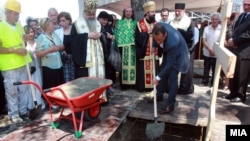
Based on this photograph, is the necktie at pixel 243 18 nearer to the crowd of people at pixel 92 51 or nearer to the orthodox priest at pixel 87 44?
the crowd of people at pixel 92 51

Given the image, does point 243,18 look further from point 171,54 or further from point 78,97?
point 78,97

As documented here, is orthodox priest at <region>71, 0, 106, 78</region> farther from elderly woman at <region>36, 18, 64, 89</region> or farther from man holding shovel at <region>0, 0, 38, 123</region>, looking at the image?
man holding shovel at <region>0, 0, 38, 123</region>

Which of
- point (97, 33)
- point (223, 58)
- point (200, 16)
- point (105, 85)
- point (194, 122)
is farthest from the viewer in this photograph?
point (200, 16)

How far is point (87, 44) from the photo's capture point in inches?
186

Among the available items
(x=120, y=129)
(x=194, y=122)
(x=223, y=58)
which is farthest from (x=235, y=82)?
(x=223, y=58)

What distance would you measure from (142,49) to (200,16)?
51.8 ft

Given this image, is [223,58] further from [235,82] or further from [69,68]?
[69,68]

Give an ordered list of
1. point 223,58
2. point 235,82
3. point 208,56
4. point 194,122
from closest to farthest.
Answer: point 223,58, point 194,122, point 235,82, point 208,56

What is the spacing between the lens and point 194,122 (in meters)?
4.23

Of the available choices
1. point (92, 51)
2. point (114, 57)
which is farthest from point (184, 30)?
point (92, 51)

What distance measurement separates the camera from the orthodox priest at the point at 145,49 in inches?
223

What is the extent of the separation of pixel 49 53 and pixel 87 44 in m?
0.71

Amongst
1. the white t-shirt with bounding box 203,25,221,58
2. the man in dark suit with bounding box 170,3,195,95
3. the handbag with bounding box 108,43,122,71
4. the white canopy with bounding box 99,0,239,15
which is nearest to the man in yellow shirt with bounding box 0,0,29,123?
the handbag with bounding box 108,43,122,71

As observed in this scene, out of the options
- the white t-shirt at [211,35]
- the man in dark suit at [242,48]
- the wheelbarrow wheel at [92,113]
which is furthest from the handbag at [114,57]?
the white t-shirt at [211,35]
